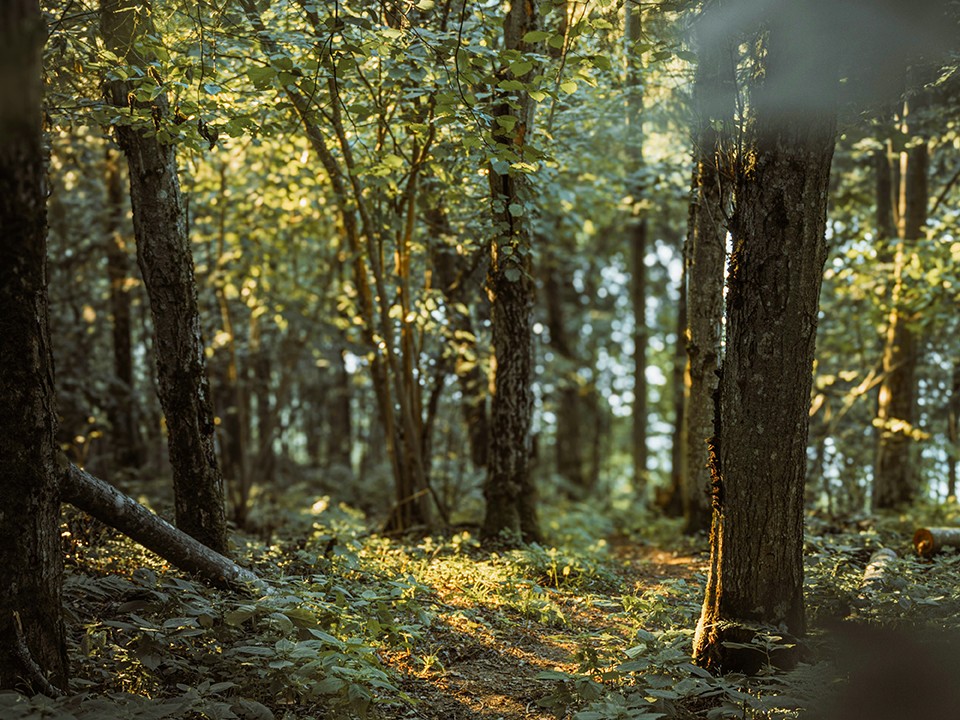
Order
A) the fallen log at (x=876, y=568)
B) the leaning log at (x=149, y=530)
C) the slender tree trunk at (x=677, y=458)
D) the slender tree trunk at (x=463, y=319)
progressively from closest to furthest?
1. the leaning log at (x=149, y=530)
2. the fallen log at (x=876, y=568)
3. the slender tree trunk at (x=463, y=319)
4. the slender tree trunk at (x=677, y=458)

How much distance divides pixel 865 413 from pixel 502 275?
33.7 feet

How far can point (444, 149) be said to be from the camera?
25.2 ft

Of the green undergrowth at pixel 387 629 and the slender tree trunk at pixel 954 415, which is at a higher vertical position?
the slender tree trunk at pixel 954 415

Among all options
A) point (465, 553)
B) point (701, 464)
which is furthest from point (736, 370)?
point (701, 464)

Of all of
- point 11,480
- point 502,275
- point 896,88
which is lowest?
point 11,480

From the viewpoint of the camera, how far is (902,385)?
11.6 metres

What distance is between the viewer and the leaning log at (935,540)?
7586 millimetres

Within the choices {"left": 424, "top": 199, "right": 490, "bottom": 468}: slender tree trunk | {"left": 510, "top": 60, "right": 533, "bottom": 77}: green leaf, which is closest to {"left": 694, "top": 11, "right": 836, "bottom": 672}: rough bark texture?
{"left": 510, "top": 60, "right": 533, "bottom": 77}: green leaf

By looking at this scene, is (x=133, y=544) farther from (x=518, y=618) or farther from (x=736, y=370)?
(x=736, y=370)

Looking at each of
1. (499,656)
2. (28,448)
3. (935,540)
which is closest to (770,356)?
(499,656)

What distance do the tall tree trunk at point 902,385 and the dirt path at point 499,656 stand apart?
6453 millimetres

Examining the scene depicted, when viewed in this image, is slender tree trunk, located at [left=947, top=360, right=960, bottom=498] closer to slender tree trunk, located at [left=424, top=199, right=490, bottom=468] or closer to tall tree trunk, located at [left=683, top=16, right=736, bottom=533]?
tall tree trunk, located at [left=683, top=16, right=736, bottom=533]

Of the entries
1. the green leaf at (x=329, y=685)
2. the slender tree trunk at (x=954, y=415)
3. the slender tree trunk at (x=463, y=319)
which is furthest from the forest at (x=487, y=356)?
the slender tree trunk at (x=954, y=415)

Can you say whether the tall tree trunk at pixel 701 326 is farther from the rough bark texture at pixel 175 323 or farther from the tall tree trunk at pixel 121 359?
the tall tree trunk at pixel 121 359
